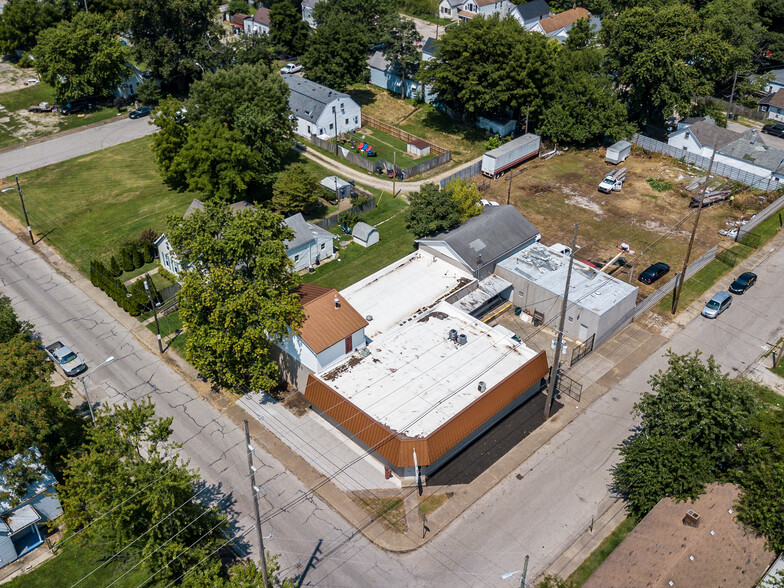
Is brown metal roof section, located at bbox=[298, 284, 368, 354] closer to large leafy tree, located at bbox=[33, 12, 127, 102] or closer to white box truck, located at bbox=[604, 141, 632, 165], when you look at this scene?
white box truck, located at bbox=[604, 141, 632, 165]

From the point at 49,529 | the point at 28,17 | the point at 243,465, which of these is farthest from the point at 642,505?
the point at 28,17

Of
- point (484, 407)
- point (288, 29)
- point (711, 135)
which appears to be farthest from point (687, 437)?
point (288, 29)

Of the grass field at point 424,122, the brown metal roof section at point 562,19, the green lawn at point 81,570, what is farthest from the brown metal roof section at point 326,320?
the brown metal roof section at point 562,19

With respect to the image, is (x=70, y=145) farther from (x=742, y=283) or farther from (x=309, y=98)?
(x=742, y=283)

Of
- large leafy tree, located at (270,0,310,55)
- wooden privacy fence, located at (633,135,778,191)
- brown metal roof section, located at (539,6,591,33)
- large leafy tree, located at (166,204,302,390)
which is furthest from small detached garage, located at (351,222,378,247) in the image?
brown metal roof section, located at (539,6,591,33)

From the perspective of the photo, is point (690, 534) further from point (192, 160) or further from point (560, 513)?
point (192, 160)
